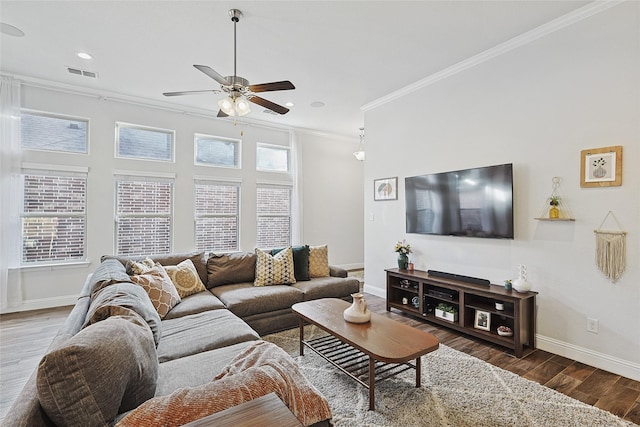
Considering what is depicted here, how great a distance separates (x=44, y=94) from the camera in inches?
161

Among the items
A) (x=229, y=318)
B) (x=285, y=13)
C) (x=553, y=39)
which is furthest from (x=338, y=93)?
(x=229, y=318)

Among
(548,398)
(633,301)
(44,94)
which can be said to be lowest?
(548,398)

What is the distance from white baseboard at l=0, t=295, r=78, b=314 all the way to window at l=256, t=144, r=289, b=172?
11.6 feet

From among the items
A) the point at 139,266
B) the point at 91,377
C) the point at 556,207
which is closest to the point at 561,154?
the point at 556,207

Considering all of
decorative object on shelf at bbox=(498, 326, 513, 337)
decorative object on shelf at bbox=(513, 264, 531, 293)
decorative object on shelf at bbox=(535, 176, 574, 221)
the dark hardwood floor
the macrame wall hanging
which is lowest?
the dark hardwood floor

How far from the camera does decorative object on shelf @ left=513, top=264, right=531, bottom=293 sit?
2.85m

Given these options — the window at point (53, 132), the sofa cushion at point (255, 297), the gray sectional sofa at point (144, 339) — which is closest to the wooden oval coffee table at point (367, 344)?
the sofa cushion at point (255, 297)

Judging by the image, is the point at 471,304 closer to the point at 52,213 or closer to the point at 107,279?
the point at 107,279

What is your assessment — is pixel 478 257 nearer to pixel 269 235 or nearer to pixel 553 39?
pixel 553 39

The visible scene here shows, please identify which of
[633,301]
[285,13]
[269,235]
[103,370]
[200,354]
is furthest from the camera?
[269,235]

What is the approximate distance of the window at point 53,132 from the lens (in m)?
4.04

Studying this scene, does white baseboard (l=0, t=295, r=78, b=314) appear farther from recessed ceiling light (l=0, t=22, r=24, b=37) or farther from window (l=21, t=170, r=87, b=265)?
recessed ceiling light (l=0, t=22, r=24, b=37)

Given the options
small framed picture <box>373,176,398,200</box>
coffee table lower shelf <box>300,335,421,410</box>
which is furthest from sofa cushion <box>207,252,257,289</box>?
small framed picture <box>373,176,398,200</box>

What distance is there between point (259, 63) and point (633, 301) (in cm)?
422
